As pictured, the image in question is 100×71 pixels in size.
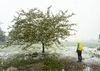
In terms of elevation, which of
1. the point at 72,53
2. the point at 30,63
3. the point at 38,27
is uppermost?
the point at 38,27

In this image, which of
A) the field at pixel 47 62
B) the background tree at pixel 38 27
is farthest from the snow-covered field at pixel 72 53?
the background tree at pixel 38 27

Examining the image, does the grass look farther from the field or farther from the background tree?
the background tree

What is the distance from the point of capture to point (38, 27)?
1046 cm

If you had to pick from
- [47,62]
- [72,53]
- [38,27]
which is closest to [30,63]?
[47,62]

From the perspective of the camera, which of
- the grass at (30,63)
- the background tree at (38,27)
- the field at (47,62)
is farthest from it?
the background tree at (38,27)

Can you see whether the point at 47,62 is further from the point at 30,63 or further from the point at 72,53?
the point at 72,53

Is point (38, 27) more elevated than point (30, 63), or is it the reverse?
point (38, 27)

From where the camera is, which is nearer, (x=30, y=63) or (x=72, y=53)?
(x=30, y=63)

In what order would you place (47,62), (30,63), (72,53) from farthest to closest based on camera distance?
(72,53) → (30,63) → (47,62)

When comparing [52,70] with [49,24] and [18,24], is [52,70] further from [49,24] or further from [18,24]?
[18,24]

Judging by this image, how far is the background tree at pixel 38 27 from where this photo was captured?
1009cm

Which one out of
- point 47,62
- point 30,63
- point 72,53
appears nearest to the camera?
point 47,62

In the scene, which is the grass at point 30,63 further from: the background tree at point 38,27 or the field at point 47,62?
the background tree at point 38,27

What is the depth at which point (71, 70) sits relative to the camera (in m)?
7.50
